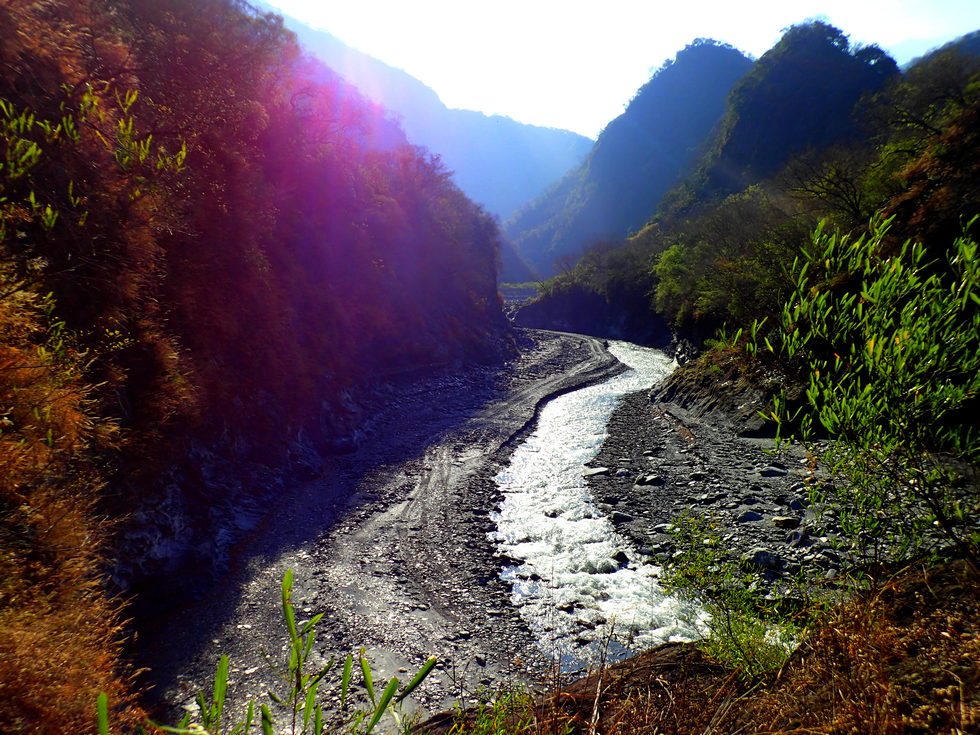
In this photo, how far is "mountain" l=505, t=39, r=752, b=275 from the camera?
130m

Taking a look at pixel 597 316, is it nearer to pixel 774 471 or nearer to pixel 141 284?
pixel 774 471

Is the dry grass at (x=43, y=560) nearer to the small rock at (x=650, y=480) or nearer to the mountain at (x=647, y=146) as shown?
the small rock at (x=650, y=480)

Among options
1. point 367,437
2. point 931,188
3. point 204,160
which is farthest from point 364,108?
point 931,188

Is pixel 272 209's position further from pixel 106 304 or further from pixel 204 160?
pixel 106 304

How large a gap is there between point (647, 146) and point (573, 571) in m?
150

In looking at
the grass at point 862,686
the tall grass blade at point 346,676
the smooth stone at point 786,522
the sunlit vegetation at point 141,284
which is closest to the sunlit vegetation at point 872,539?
the grass at point 862,686

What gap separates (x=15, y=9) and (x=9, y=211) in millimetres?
5446

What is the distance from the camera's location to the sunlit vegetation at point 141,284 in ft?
19.4

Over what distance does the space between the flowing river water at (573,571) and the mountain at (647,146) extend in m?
117

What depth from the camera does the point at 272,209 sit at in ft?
71.0

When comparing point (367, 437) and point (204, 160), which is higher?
point (204, 160)

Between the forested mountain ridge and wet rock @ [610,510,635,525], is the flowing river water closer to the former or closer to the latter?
wet rock @ [610,510,635,525]

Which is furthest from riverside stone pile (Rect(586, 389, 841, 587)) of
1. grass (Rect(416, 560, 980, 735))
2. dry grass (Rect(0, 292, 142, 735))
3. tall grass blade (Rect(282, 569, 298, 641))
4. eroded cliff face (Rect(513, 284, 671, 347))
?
eroded cliff face (Rect(513, 284, 671, 347))

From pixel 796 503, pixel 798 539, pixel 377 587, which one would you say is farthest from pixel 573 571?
pixel 796 503
